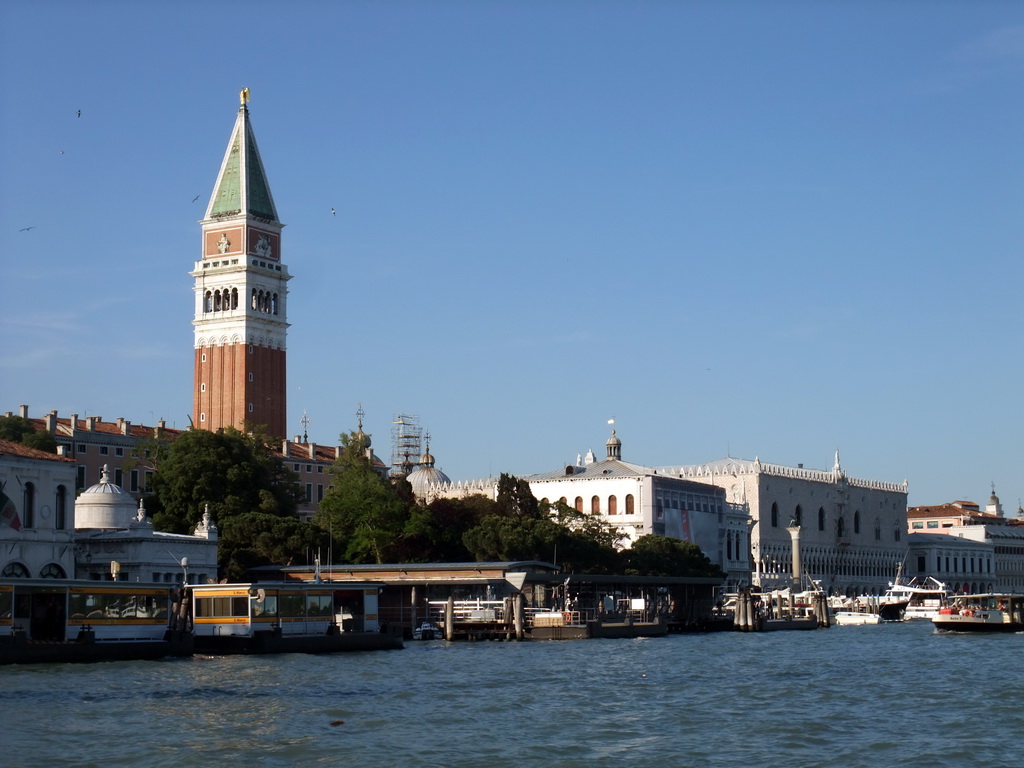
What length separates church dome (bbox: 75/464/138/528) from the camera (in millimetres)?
63188

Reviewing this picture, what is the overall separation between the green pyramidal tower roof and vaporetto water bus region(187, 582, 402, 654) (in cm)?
5404

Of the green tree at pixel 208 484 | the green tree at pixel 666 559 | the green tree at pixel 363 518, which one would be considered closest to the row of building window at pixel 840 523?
the green tree at pixel 666 559

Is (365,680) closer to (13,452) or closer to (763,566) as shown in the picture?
(13,452)

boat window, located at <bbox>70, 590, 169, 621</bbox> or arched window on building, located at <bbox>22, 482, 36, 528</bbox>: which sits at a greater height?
arched window on building, located at <bbox>22, 482, 36, 528</bbox>

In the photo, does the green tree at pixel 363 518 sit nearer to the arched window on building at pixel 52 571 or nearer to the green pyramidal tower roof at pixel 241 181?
the arched window on building at pixel 52 571

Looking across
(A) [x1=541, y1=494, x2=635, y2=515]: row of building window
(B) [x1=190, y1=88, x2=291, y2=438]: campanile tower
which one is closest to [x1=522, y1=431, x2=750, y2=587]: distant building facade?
(A) [x1=541, y1=494, x2=635, y2=515]: row of building window

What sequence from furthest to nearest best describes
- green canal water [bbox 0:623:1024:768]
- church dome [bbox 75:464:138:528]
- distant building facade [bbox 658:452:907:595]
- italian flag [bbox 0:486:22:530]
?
1. distant building facade [bbox 658:452:907:595]
2. church dome [bbox 75:464:138:528]
3. italian flag [bbox 0:486:22:530]
4. green canal water [bbox 0:623:1024:768]

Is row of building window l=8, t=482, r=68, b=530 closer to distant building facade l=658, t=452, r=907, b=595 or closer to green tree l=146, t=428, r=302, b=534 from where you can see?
green tree l=146, t=428, r=302, b=534

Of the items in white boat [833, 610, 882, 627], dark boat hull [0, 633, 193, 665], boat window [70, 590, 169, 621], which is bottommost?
white boat [833, 610, 882, 627]

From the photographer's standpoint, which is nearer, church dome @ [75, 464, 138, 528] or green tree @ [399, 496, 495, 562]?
church dome @ [75, 464, 138, 528]

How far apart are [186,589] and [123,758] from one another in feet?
72.6

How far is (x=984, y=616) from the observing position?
231ft

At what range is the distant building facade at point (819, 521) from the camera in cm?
11388

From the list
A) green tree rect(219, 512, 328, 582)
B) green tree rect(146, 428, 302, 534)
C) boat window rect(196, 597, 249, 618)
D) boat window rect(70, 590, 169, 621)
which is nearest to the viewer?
boat window rect(70, 590, 169, 621)
